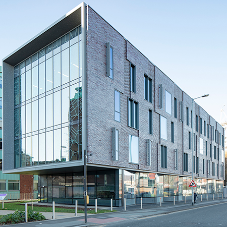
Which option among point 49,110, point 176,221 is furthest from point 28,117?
point 176,221

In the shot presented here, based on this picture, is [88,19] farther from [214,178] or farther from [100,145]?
[214,178]

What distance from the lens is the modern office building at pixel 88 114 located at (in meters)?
26.8

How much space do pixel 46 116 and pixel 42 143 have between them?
2.89 meters

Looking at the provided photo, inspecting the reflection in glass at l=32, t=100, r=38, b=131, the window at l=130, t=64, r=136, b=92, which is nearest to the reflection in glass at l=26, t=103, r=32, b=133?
the reflection in glass at l=32, t=100, r=38, b=131

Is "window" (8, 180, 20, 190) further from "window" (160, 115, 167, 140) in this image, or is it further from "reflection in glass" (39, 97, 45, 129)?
"window" (160, 115, 167, 140)

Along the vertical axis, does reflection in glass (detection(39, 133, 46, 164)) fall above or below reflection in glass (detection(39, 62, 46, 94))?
below

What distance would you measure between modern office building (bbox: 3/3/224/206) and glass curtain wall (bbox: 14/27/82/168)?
0.31ft

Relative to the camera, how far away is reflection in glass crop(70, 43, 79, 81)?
27730 millimetres

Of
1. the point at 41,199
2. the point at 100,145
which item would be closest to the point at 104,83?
the point at 100,145

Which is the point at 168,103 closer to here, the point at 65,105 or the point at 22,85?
the point at 65,105

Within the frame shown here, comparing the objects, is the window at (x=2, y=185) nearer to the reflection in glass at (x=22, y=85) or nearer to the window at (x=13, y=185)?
the window at (x=13, y=185)

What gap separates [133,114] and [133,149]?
3.91 m

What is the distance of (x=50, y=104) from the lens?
30641 millimetres

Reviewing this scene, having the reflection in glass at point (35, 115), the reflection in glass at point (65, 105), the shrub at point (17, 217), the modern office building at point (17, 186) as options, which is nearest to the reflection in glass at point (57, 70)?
the reflection in glass at point (65, 105)
